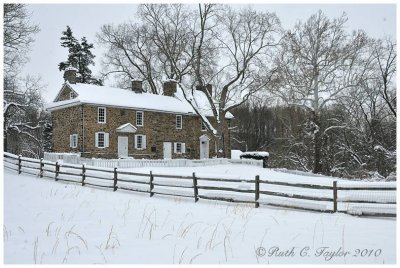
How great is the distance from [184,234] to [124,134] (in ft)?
87.4

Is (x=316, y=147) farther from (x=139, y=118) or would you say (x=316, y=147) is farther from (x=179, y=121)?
(x=139, y=118)

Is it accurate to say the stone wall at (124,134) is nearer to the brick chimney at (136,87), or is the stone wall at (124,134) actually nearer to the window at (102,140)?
the window at (102,140)

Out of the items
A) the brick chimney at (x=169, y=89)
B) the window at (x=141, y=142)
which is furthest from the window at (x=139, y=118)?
the brick chimney at (x=169, y=89)

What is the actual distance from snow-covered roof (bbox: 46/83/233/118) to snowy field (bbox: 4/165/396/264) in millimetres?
20042

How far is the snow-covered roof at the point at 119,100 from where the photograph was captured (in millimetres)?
32281

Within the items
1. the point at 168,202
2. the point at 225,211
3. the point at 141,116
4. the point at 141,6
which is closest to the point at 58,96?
the point at 141,116

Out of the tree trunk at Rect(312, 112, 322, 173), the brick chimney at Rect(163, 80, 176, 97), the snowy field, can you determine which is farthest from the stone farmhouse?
the snowy field

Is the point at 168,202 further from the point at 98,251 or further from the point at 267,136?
the point at 267,136

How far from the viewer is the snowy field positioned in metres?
7.14

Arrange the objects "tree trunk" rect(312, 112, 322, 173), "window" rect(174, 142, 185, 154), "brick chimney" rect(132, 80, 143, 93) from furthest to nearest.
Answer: "window" rect(174, 142, 185, 154), "brick chimney" rect(132, 80, 143, 93), "tree trunk" rect(312, 112, 322, 173)

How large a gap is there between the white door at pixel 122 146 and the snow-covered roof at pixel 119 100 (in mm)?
2882

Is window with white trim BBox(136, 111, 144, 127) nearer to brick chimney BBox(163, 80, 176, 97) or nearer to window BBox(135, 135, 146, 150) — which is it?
window BBox(135, 135, 146, 150)

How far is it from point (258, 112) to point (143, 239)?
5704 centimetres

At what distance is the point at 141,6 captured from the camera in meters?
36.1
